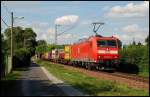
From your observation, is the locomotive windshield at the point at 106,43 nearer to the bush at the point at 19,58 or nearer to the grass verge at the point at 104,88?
the bush at the point at 19,58

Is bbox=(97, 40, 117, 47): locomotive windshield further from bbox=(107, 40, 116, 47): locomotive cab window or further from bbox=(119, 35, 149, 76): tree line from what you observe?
bbox=(119, 35, 149, 76): tree line

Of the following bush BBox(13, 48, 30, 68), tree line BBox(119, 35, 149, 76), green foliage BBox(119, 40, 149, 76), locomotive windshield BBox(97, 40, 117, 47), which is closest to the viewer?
locomotive windshield BBox(97, 40, 117, 47)

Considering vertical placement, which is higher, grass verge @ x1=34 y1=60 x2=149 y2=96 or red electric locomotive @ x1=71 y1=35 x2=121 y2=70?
red electric locomotive @ x1=71 y1=35 x2=121 y2=70

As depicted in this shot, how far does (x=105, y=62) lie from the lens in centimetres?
4666

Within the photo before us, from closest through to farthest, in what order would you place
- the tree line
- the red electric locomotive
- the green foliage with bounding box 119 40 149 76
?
the red electric locomotive
the green foliage with bounding box 119 40 149 76
the tree line

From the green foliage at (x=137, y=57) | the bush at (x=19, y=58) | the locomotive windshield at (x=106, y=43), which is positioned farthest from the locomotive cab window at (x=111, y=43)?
the bush at (x=19, y=58)

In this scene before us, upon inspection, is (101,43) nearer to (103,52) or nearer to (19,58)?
(103,52)

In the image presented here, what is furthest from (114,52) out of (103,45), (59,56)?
(59,56)

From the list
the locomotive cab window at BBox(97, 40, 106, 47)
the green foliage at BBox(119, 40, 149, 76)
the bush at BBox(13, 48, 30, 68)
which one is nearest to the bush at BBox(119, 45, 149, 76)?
the green foliage at BBox(119, 40, 149, 76)

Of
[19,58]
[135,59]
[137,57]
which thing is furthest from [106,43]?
[19,58]

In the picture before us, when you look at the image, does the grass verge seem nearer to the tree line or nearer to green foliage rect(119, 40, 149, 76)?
green foliage rect(119, 40, 149, 76)

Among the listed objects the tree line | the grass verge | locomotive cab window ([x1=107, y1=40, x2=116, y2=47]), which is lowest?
the grass verge

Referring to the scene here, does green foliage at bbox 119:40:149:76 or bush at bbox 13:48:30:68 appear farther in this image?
bush at bbox 13:48:30:68

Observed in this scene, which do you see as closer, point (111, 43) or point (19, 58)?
point (111, 43)
